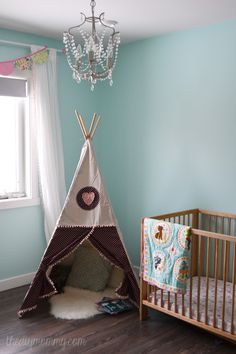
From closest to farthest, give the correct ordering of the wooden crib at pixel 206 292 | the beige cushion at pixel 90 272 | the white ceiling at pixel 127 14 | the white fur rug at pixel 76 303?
the wooden crib at pixel 206 292 < the white ceiling at pixel 127 14 < the white fur rug at pixel 76 303 < the beige cushion at pixel 90 272

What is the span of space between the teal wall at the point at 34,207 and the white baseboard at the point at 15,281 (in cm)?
4

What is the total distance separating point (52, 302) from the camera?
351 centimetres

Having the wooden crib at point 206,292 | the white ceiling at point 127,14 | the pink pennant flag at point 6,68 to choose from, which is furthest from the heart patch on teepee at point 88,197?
the white ceiling at point 127,14

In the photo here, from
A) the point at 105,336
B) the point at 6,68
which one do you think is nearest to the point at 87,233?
the point at 105,336

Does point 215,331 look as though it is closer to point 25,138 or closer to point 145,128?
point 145,128

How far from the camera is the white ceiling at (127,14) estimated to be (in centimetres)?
290

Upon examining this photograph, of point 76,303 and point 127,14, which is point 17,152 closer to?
point 76,303

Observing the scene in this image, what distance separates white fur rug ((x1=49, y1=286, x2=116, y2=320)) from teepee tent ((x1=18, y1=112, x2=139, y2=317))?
143 millimetres

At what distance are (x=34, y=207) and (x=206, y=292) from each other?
1.90m

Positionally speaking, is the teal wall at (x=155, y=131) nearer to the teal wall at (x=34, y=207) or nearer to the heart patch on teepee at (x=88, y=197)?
the teal wall at (x=34, y=207)

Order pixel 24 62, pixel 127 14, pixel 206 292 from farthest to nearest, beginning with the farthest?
pixel 24 62 < pixel 127 14 < pixel 206 292

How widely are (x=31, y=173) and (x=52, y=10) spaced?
1.52 m

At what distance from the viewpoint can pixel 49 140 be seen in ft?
12.8

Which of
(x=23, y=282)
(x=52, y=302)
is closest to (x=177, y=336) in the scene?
(x=52, y=302)
